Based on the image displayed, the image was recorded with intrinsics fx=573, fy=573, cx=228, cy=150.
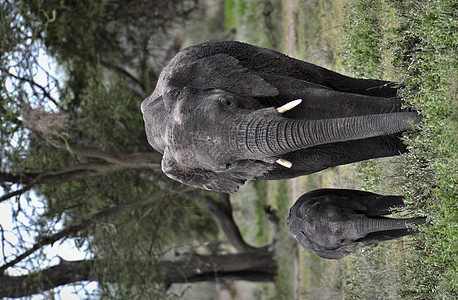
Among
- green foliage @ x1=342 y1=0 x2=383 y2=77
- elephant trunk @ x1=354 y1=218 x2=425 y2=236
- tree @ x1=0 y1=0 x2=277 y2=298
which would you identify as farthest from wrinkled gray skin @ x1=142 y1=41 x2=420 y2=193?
tree @ x1=0 y1=0 x2=277 y2=298

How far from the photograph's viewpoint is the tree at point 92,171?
8.05m

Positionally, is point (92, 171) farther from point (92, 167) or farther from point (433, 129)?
point (433, 129)

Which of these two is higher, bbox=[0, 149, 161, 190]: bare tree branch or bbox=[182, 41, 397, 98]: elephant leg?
bbox=[0, 149, 161, 190]: bare tree branch

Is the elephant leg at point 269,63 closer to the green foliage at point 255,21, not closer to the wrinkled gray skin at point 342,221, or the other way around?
the wrinkled gray skin at point 342,221

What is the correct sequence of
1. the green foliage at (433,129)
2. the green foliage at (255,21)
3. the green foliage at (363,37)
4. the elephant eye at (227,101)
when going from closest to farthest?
the elephant eye at (227,101) → the green foliage at (433,129) → the green foliage at (363,37) → the green foliage at (255,21)

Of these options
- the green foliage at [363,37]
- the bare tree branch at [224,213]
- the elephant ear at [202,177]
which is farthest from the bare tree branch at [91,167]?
the elephant ear at [202,177]

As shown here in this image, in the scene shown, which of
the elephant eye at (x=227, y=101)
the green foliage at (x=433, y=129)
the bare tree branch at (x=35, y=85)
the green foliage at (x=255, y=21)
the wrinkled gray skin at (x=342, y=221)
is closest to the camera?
the elephant eye at (x=227, y=101)

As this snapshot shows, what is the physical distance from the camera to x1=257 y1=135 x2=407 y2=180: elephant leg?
Result: 3760 millimetres

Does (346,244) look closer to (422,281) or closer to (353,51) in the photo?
(422,281)

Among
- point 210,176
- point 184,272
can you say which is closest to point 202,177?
point 210,176

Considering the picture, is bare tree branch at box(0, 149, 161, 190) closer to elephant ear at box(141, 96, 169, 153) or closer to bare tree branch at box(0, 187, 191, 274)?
bare tree branch at box(0, 187, 191, 274)

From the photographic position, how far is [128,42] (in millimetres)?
12000

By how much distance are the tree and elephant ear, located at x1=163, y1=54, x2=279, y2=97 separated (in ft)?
11.6

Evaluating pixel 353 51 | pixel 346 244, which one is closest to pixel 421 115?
pixel 346 244
